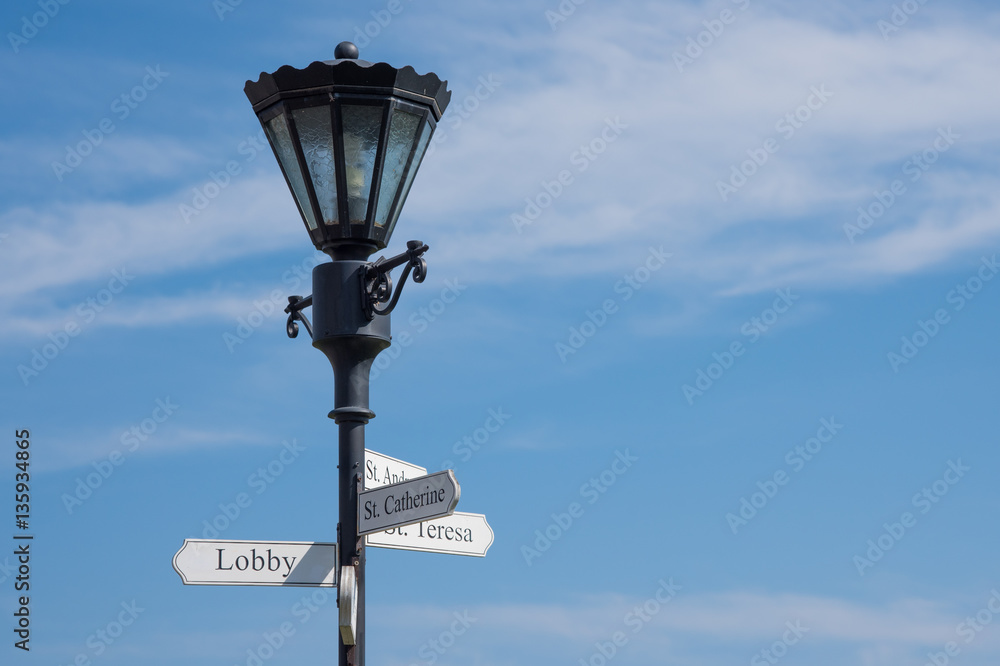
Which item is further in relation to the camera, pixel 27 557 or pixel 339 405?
pixel 27 557

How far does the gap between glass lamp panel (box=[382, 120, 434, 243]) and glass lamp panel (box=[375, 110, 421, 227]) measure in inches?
1.2

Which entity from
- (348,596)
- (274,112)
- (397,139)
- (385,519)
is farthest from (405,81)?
(348,596)

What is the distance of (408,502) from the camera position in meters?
4.80

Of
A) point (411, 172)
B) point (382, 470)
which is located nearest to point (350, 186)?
point (411, 172)

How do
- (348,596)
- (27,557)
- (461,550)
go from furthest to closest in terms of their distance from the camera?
1. (27,557)
2. (461,550)
3. (348,596)

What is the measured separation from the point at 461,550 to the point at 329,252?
4.99 ft

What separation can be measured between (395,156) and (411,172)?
15 cm

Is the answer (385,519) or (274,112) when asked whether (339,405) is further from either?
(274,112)

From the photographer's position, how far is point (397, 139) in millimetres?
5113

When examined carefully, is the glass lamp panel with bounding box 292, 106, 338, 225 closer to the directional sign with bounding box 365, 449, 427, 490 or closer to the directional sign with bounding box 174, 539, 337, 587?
the directional sign with bounding box 365, 449, 427, 490

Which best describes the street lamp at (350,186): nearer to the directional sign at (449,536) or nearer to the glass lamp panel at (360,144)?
the glass lamp panel at (360,144)

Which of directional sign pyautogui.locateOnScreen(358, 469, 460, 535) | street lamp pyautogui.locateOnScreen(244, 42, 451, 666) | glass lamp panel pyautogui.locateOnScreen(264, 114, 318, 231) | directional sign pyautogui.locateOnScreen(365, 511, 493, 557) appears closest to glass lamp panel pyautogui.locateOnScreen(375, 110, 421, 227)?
street lamp pyautogui.locateOnScreen(244, 42, 451, 666)

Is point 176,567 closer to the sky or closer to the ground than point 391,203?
closer to the ground

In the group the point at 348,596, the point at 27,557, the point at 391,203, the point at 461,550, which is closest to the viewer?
the point at 348,596
